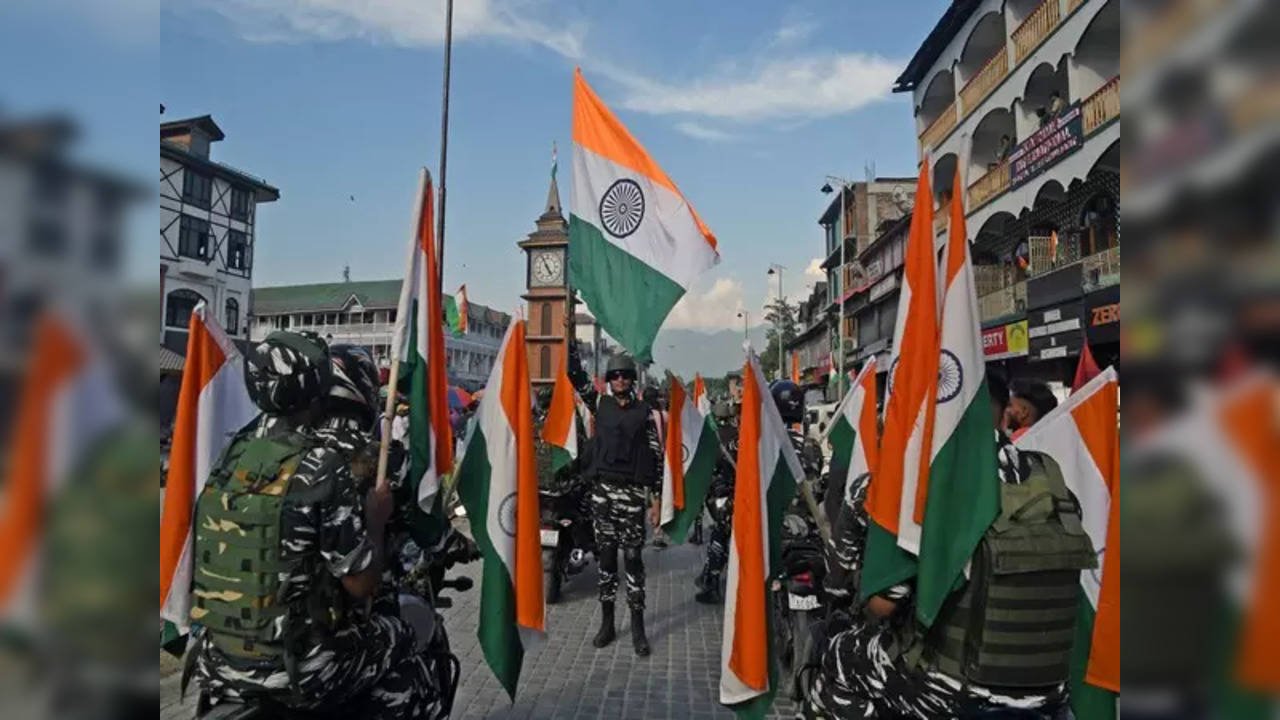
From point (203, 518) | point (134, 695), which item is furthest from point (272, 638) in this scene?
point (134, 695)

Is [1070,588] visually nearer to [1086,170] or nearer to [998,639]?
[998,639]

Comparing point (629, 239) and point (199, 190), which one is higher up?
point (199, 190)

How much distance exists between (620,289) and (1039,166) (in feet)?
49.4

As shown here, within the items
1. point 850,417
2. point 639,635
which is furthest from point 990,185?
point 639,635

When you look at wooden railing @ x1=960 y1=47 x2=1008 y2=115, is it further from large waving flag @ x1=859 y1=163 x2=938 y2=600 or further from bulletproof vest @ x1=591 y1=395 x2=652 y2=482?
A: large waving flag @ x1=859 y1=163 x2=938 y2=600

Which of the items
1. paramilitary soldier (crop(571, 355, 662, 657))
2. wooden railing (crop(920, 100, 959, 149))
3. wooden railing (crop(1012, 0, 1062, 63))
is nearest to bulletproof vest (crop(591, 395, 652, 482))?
paramilitary soldier (crop(571, 355, 662, 657))

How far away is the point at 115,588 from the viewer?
27.2 inches

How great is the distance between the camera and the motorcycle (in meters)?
2.48

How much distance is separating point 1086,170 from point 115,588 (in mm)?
16924

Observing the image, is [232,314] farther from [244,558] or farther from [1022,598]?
[1022,598]

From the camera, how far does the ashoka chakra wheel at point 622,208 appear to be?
188 inches

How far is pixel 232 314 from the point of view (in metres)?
33.6

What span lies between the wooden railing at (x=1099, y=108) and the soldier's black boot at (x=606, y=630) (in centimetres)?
1364

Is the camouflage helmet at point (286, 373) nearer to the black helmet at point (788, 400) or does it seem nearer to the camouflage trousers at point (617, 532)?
the camouflage trousers at point (617, 532)
